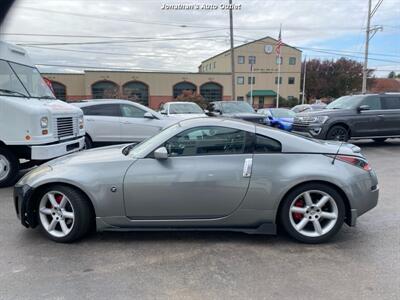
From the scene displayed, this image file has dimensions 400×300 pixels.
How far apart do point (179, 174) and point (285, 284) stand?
5.03ft

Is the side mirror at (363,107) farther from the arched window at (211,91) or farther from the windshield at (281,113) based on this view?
the arched window at (211,91)

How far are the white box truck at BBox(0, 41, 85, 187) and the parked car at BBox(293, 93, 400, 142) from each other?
7188mm

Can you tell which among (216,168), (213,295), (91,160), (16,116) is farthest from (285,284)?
(16,116)

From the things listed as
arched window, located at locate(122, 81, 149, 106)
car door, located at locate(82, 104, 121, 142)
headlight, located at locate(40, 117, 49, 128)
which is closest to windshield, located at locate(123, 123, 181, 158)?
headlight, located at locate(40, 117, 49, 128)

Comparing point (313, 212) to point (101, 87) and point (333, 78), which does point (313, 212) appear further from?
point (333, 78)

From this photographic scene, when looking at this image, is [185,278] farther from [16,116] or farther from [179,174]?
[16,116]

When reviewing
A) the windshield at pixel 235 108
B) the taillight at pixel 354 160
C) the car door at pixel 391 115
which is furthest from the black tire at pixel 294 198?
the windshield at pixel 235 108

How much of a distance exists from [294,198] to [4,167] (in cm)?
538

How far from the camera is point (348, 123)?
11.0 m

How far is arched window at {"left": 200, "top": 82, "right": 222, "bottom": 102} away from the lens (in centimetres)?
6272

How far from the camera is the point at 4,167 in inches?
257

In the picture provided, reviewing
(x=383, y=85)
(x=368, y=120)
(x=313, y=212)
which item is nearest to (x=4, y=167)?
(x=313, y=212)

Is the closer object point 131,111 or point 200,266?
point 200,266

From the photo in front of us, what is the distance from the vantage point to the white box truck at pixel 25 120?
6270 millimetres
